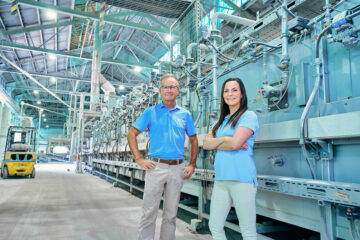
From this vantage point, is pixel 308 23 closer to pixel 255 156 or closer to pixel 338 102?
pixel 338 102

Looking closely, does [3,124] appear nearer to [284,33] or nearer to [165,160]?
[165,160]

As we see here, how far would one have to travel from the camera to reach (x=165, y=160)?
2.11m

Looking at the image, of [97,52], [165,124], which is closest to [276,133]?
[165,124]

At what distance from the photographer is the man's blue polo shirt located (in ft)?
7.01

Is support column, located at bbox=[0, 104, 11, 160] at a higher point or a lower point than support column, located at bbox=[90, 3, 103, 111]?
lower

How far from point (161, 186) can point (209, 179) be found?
2.89 ft

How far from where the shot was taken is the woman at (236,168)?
1.49 m

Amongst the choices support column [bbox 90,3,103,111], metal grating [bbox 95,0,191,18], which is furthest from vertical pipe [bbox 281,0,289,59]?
support column [bbox 90,3,103,111]

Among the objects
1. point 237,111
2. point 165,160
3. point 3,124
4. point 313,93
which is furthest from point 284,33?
point 3,124

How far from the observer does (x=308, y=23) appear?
213 cm

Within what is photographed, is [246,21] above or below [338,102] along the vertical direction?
above

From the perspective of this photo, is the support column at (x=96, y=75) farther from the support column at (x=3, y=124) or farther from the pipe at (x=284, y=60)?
the pipe at (x=284, y=60)

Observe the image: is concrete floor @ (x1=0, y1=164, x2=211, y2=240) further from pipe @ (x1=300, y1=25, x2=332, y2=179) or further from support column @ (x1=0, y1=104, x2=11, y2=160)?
support column @ (x1=0, y1=104, x2=11, y2=160)

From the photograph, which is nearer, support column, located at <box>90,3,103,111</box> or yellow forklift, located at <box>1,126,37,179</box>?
yellow forklift, located at <box>1,126,37,179</box>
